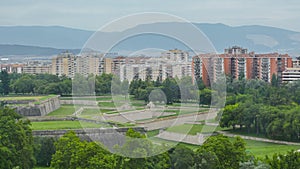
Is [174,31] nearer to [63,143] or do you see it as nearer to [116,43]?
[116,43]

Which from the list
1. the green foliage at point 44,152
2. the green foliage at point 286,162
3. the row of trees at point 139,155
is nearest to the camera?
the row of trees at point 139,155

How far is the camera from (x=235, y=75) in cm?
3791

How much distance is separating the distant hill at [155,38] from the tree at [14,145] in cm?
376

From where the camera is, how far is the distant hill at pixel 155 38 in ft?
27.7

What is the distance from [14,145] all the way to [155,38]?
4828mm

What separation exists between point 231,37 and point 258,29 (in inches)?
→ 850

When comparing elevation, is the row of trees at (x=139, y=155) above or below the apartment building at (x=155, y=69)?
below

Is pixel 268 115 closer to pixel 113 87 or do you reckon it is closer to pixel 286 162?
pixel 286 162

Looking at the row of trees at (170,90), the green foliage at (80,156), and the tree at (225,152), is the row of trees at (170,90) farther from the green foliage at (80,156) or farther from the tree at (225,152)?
the green foliage at (80,156)

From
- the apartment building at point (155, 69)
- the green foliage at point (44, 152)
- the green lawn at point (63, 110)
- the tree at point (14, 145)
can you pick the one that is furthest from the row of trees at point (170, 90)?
the green lawn at point (63, 110)

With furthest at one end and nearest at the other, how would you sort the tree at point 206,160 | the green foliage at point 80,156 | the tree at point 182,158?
1. the tree at point 182,158
2. the tree at point 206,160
3. the green foliage at point 80,156

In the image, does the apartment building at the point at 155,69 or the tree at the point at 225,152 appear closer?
the tree at the point at 225,152

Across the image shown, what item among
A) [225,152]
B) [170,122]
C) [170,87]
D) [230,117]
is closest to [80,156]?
[170,122]

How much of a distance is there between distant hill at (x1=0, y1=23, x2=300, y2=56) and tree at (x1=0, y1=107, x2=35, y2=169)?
12.3 feet
